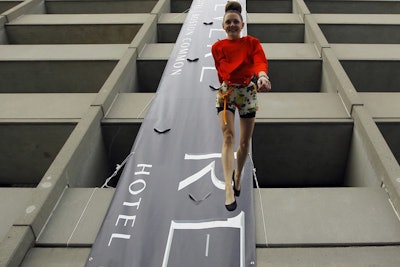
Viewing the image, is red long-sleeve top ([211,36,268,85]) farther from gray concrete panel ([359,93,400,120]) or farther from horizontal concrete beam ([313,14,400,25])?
horizontal concrete beam ([313,14,400,25])

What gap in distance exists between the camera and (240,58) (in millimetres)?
4371

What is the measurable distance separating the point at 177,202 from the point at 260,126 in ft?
12.0

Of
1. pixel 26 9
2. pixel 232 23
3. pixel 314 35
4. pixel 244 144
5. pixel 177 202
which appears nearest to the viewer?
pixel 232 23

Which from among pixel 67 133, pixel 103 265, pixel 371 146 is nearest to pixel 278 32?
pixel 371 146

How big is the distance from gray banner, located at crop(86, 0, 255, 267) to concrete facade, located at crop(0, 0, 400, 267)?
1.39 feet

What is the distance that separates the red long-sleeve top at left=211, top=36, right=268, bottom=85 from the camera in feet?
14.3

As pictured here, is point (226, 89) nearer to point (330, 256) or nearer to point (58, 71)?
point (330, 256)

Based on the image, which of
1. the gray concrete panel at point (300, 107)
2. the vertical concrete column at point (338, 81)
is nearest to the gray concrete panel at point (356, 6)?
the vertical concrete column at point (338, 81)

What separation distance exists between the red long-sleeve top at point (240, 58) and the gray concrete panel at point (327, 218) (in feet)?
8.25

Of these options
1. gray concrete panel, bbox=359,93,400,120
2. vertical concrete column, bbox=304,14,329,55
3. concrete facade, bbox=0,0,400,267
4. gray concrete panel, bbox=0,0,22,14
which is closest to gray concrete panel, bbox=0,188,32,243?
concrete facade, bbox=0,0,400,267

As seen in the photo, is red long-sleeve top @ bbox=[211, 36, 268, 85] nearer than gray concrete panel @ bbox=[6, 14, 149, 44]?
Yes

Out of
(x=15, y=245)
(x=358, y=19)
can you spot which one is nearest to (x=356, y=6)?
(x=358, y=19)

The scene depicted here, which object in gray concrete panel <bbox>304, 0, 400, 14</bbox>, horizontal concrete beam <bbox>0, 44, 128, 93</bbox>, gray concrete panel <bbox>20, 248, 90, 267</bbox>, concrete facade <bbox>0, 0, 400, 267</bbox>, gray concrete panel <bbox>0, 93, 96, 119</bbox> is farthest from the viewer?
gray concrete panel <bbox>304, 0, 400, 14</bbox>

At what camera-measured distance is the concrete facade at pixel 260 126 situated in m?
5.47
